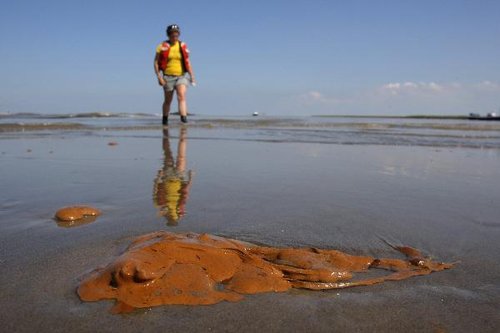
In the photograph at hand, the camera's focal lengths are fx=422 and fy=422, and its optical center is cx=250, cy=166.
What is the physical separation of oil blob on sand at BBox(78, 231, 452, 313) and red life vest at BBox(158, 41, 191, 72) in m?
8.37

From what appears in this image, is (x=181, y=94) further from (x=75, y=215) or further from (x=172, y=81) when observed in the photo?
(x=75, y=215)

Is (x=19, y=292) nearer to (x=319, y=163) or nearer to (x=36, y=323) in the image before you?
(x=36, y=323)

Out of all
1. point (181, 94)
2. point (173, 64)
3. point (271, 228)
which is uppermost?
point (173, 64)

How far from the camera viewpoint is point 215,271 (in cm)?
150

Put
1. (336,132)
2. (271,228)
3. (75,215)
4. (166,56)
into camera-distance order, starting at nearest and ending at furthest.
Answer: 1. (271,228)
2. (75,215)
3. (166,56)
4. (336,132)

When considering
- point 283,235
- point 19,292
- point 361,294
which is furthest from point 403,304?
point 19,292

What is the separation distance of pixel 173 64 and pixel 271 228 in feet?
26.8

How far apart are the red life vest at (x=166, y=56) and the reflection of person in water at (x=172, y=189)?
548 centimetres

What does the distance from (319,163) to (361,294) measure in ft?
10.9

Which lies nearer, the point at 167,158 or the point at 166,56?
the point at 167,158

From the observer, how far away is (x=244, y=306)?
1305mm

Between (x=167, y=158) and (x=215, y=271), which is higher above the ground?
(x=167, y=158)

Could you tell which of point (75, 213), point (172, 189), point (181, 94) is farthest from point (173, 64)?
point (75, 213)

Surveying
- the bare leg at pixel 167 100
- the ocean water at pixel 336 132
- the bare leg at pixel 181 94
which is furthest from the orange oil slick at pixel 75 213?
the bare leg at pixel 167 100
